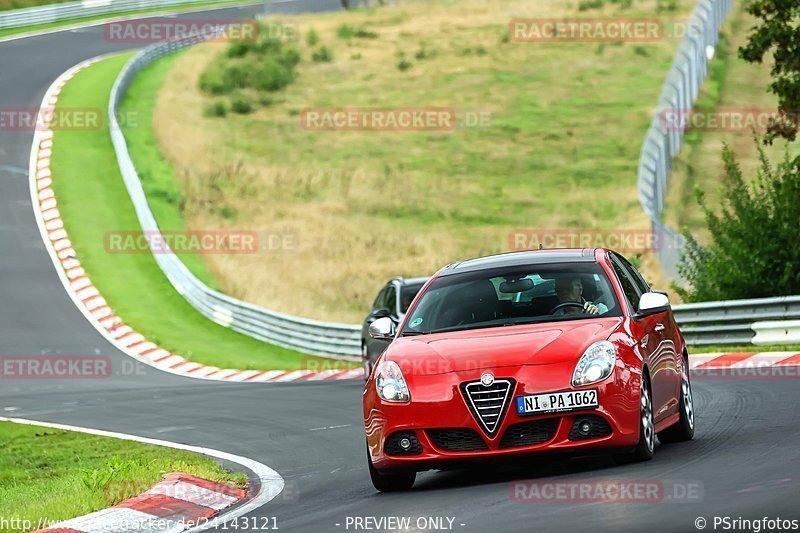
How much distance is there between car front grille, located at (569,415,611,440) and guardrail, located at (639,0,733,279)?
Answer: 59.3 ft

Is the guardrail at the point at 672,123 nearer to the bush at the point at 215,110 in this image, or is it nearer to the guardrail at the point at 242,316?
the guardrail at the point at 242,316

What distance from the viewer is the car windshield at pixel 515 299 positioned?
33.9 feet

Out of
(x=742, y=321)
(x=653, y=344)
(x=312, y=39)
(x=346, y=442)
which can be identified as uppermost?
→ (x=312, y=39)

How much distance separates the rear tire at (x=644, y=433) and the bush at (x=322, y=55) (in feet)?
180

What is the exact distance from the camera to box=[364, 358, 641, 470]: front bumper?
9266 mm

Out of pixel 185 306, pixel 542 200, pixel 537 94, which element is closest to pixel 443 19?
pixel 537 94

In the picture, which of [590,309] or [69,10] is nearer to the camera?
[590,309]

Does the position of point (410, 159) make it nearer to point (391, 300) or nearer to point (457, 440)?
point (391, 300)

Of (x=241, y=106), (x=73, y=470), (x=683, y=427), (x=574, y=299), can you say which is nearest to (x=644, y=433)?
(x=574, y=299)

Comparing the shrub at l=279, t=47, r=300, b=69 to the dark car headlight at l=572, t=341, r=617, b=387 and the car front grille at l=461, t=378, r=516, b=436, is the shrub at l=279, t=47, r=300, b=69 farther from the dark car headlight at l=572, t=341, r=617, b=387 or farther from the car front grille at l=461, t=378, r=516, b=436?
the car front grille at l=461, t=378, r=516, b=436

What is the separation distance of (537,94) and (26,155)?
20365 millimetres

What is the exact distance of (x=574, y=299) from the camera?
34.3 ft

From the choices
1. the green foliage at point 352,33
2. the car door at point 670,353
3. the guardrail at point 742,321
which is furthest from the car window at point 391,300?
the green foliage at point 352,33

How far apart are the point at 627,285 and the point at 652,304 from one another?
0.76 m
